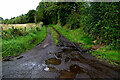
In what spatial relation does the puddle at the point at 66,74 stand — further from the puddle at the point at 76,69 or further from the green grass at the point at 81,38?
the green grass at the point at 81,38

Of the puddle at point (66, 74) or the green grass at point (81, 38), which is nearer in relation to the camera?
the puddle at point (66, 74)

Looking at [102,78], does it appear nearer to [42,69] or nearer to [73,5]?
[42,69]

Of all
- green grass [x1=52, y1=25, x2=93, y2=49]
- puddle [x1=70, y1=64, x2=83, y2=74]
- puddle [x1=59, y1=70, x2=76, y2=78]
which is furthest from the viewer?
green grass [x1=52, y1=25, x2=93, y2=49]

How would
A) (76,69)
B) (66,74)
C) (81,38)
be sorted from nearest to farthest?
1. (66,74)
2. (76,69)
3. (81,38)

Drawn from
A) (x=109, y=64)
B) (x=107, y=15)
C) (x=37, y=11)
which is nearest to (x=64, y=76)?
(x=109, y=64)

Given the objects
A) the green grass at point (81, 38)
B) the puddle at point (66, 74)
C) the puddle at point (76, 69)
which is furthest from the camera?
the green grass at point (81, 38)

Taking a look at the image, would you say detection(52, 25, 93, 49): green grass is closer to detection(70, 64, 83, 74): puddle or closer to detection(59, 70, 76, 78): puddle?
detection(70, 64, 83, 74): puddle

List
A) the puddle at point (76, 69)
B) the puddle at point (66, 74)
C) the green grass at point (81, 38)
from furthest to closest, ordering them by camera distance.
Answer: the green grass at point (81, 38) → the puddle at point (76, 69) → the puddle at point (66, 74)

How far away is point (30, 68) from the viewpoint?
4.85m

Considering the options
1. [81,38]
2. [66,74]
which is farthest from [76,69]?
[81,38]

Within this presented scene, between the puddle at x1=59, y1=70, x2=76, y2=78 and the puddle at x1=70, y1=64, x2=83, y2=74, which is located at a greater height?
the puddle at x1=70, y1=64, x2=83, y2=74

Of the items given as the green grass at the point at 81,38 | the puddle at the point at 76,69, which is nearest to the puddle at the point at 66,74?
the puddle at the point at 76,69

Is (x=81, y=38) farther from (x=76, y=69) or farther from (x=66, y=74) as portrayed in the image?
(x=66, y=74)

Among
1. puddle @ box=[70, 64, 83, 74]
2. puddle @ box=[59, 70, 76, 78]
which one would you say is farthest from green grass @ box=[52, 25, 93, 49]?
puddle @ box=[59, 70, 76, 78]
